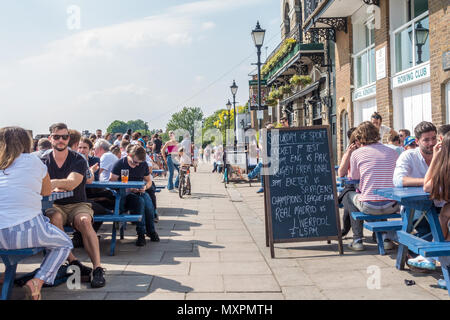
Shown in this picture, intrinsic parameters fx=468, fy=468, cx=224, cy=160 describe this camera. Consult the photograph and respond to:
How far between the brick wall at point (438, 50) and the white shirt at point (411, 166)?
226 inches

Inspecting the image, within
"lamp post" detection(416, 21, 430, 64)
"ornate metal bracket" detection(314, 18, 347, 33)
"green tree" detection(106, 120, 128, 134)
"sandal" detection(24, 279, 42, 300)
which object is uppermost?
"green tree" detection(106, 120, 128, 134)

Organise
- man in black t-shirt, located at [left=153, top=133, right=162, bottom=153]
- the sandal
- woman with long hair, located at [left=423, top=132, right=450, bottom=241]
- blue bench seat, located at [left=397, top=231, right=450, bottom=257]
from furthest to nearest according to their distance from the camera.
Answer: man in black t-shirt, located at [left=153, top=133, right=162, bottom=153] → woman with long hair, located at [left=423, top=132, right=450, bottom=241] → the sandal → blue bench seat, located at [left=397, top=231, right=450, bottom=257]

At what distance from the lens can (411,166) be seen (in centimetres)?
504

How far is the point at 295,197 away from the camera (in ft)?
19.2

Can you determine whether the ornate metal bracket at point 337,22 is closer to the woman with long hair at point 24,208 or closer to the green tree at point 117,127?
the woman with long hair at point 24,208

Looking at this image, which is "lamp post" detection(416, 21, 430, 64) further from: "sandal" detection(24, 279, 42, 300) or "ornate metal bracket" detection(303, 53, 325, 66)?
"sandal" detection(24, 279, 42, 300)

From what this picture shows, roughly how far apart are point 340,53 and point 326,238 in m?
13.2

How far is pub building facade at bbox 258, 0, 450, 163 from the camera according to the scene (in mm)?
10531

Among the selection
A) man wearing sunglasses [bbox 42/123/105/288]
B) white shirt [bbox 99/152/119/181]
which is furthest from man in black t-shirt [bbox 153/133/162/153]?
man wearing sunglasses [bbox 42/123/105/288]

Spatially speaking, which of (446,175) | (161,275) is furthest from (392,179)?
(161,275)

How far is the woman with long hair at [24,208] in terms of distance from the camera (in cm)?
381

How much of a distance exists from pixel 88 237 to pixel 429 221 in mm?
3265
